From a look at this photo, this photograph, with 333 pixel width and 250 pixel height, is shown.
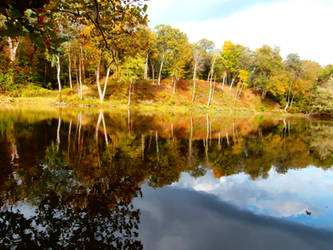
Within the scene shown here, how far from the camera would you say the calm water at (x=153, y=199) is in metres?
3.70

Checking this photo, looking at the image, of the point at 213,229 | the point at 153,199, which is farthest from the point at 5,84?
the point at 213,229

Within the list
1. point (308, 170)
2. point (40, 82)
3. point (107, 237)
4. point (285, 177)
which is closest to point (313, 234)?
point (285, 177)

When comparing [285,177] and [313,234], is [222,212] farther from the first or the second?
[285,177]

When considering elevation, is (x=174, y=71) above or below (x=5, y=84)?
above

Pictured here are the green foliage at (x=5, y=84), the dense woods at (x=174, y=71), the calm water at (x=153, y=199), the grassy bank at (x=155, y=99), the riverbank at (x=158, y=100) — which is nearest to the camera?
the calm water at (x=153, y=199)

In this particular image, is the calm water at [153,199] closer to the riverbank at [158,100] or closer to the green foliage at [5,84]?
the riverbank at [158,100]

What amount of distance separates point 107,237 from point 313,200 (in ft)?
20.2

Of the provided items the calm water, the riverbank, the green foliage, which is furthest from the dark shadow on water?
the green foliage

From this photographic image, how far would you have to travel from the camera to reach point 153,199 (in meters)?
5.16

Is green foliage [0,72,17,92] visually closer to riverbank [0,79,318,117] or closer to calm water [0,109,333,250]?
riverbank [0,79,318,117]

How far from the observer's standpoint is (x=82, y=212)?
4.20m

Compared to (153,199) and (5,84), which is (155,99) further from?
(153,199)

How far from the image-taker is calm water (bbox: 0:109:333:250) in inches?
146

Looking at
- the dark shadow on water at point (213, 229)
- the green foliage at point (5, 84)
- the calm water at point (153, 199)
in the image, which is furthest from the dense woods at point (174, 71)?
the dark shadow on water at point (213, 229)
